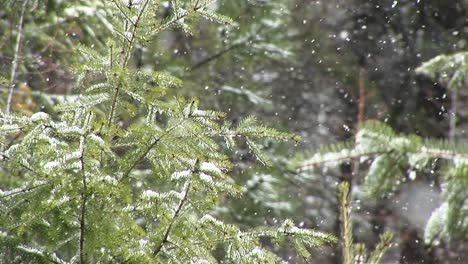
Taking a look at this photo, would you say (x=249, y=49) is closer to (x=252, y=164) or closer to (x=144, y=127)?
(x=252, y=164)

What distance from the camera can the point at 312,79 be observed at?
1097 cm

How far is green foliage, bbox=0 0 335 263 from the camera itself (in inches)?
89.6

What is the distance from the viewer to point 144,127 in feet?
7.63

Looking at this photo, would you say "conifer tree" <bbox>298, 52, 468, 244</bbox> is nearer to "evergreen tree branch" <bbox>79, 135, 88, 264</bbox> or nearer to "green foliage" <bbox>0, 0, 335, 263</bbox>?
"green foliage" <bbox>0, 0, 335, 263</bbox>

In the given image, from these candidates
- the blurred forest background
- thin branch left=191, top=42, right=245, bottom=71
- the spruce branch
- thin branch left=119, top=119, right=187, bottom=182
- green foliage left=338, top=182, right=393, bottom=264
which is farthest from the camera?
thin branch left=191, top=42, right=245, bottom=71

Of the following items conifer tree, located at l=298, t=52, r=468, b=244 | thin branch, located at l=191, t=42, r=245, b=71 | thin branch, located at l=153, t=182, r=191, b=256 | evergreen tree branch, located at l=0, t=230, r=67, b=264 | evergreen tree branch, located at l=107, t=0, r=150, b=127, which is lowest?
conifer tree, located at l=298, t=52, r=468, b=244

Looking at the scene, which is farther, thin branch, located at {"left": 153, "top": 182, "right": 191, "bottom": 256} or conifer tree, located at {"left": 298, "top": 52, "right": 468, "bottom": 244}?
thin branch, located at {"left": 153, "top": 182, "right": 191, "bottom": 256}

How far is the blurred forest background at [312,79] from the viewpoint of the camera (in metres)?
7.80

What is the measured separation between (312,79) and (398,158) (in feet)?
31.9

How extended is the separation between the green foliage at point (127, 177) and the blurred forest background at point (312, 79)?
423 centimetres

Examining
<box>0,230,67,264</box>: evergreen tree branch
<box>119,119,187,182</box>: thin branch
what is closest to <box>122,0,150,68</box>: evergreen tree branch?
<box>119,119,187,182</box>: thin branch

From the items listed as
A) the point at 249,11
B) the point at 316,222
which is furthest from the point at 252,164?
the point at 249,11

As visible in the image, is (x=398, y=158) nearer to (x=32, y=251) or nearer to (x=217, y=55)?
(x=32, y=251)

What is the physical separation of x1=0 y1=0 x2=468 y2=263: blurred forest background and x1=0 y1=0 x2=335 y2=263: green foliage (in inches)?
167
